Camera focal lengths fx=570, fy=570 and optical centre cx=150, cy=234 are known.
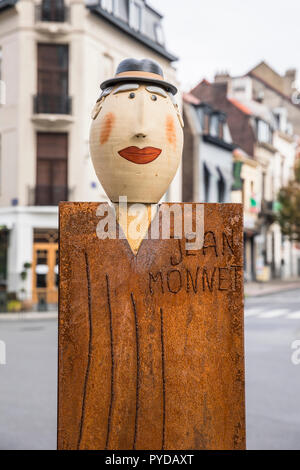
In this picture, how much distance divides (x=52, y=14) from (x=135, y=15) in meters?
3.54

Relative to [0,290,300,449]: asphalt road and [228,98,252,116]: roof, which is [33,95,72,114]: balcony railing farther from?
[228,98,252,116]: roof

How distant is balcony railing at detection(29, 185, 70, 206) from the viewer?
19.6 m

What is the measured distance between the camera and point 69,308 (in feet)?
10.2

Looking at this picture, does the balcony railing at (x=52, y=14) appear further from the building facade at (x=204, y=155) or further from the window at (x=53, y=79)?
the building facade at (x=204, y=155)

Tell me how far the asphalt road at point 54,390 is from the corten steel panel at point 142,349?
2.66 meters

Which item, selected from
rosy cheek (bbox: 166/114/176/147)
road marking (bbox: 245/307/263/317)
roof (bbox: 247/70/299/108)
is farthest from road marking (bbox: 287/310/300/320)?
roof (bbox: 247/70/299/108)

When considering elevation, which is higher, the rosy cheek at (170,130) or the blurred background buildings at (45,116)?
the blurred background buildings at (45,116)

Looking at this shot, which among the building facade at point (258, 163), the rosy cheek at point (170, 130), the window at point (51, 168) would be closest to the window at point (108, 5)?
the window at point (51, 168)

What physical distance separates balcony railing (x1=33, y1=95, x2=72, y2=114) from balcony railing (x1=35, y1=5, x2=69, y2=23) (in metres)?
2.61

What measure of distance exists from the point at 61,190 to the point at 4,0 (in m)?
6.66

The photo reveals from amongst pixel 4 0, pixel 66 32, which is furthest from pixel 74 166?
pixel 4 0

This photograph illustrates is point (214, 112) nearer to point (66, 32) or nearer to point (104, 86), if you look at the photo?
point (66, 32)

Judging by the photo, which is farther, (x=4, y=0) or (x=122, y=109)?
(x=4, y=0)

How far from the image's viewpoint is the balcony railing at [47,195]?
19602mm
